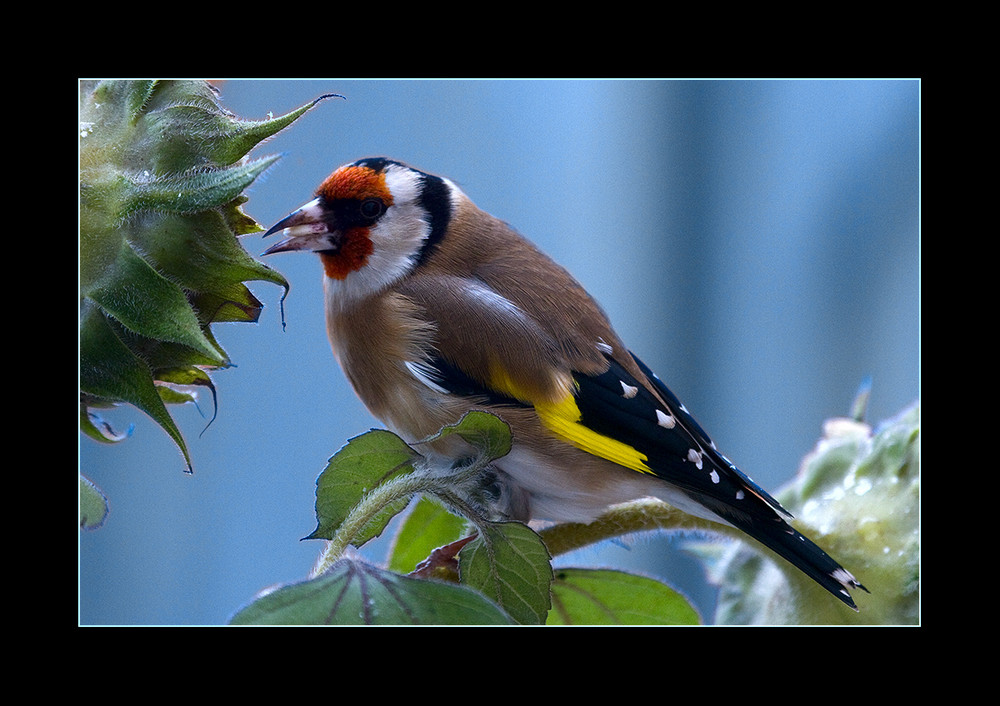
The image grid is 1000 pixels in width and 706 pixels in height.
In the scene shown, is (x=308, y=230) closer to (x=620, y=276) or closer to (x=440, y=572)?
(x=440, y=572)

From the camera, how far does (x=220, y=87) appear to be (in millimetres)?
719

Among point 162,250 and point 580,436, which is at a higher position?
point 162,250

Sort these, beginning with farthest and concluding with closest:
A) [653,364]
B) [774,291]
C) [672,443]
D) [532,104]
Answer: [774,291]
[653,364]
[532,104]
[672,443]

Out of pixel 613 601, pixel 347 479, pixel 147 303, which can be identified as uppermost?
pixel 147 303

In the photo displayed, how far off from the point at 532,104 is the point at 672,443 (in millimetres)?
386

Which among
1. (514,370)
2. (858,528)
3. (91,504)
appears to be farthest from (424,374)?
(858,528)

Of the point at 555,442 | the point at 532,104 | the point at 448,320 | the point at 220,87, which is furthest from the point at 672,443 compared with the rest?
the point at 220,87

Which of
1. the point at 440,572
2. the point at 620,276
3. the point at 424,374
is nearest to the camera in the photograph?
the point at 440,572

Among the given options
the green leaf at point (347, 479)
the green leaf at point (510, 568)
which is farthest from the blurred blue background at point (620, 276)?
the green leaf at point (510, 568)

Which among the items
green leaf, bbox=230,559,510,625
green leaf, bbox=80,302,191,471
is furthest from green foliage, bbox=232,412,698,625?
green leaf, bbox=80,302,191,471

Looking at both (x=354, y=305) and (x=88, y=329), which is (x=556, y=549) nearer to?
(x=354, y=305)

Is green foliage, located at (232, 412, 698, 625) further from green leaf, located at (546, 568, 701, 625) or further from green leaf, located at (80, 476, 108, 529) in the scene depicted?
green leaf, located at (80, 476, 108, 529)

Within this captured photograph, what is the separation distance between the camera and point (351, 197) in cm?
86

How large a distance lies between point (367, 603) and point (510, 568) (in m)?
0.11
